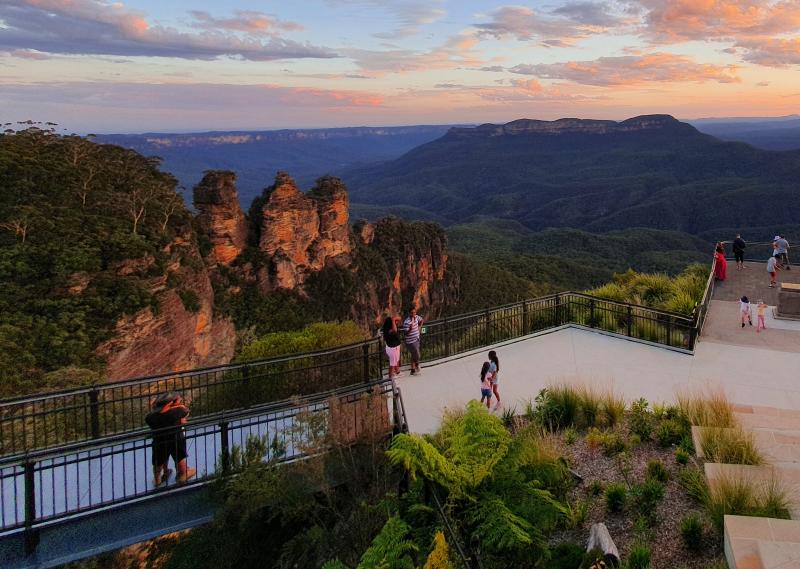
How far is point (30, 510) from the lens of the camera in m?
6.79

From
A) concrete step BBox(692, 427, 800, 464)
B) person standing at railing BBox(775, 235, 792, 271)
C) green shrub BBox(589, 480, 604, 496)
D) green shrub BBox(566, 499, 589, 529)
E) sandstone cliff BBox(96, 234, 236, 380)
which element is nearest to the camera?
green shrub BBox(566, 499, 589, 529)

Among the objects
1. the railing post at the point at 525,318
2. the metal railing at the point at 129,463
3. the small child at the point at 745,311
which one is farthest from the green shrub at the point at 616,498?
the small child at the point at 745,311

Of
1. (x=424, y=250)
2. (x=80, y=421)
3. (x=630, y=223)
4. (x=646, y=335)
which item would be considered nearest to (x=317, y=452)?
(x=80, y=421)

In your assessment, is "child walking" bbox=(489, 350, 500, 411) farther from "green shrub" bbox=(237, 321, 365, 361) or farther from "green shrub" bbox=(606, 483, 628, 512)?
"green shrub" bbox=(237, 321, 365, 361)

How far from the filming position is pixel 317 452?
745 cm

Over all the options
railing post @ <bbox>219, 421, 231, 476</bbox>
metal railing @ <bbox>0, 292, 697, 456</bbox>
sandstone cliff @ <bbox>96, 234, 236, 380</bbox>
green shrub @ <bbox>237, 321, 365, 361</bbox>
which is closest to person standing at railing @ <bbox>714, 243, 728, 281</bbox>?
metal railing @ <bbox>0, 292, 697, 456</bbox>

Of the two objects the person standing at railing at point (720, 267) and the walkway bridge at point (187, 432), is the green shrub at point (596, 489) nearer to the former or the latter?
the walkway bridge at point (187, 432)

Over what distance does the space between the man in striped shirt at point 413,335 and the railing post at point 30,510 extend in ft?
24.7

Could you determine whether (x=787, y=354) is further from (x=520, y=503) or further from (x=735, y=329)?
(x=520, y=503)

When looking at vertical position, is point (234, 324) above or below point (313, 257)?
below

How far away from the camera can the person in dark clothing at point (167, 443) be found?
7.89 metres

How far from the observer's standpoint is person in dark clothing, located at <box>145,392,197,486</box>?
7.89 m

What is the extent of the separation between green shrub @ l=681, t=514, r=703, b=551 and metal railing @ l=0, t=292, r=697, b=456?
22.1 feet

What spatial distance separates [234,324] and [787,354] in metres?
45.6
